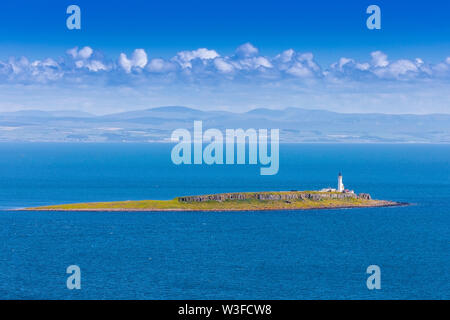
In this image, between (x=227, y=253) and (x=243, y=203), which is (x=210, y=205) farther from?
(x=227, y=253)

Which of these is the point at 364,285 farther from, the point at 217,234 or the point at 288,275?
the point at 217,234

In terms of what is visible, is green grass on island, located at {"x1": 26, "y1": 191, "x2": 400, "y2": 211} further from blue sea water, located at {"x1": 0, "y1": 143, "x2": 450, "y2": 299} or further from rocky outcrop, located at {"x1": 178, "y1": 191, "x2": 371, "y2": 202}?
blue sea water, located at {"x1": 0, "y1": 143, "x2": 450, "y2": 299}

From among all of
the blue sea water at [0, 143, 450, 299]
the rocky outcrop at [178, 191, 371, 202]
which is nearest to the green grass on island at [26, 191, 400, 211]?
the rocky outcrop at [178, 191, 371, 202]

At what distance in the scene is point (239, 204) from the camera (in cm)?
17575

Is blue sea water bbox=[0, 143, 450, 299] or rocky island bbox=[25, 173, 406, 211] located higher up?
rocky island bbox=[25, 173, 406, 211]

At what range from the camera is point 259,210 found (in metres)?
173

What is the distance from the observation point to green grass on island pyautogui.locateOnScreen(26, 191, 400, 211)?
17075 centimetres

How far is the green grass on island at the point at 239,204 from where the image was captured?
170750mm

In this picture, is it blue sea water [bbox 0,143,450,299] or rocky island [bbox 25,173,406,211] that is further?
rocky island [bbox 25,173,406,211]
